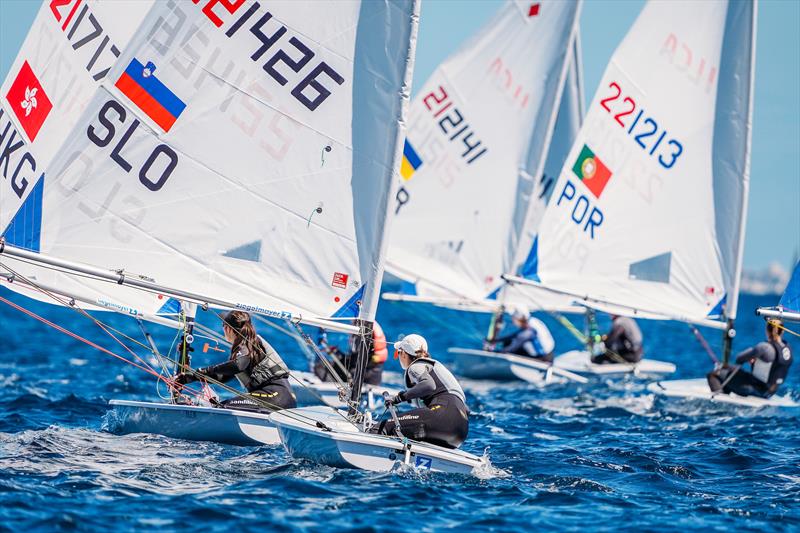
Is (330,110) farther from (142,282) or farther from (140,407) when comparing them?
(140,407)

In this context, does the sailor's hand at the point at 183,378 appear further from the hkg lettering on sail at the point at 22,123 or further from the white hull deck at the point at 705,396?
the white hull deck at the point at 705,396

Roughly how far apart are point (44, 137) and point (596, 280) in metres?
10.1

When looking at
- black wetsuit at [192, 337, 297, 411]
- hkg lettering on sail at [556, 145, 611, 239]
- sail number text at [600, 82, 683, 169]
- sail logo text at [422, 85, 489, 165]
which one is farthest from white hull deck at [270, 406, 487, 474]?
sail logo text at [422, 85, 489, 165]

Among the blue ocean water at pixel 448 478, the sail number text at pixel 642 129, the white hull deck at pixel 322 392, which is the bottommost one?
the blue ocean water at pixel 448 478

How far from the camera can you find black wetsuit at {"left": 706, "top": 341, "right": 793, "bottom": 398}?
14930 millimetres

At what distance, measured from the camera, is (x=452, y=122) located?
70.5 feet

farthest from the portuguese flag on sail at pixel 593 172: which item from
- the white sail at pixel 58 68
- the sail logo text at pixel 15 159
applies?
the sail logo text at pixel 15 159

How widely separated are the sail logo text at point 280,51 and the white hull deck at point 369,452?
9.47 ft

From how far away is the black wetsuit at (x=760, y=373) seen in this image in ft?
49.0

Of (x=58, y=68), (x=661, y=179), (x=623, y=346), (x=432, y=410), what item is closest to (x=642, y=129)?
(x=661, y=179)

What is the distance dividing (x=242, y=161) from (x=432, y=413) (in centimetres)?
281

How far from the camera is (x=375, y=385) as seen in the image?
14625 mm

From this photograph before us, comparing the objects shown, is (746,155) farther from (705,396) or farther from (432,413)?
(432,413)

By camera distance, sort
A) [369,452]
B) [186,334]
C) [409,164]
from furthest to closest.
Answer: [409,164] < [186,334] < [369,452]
